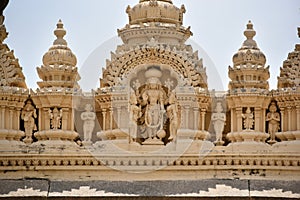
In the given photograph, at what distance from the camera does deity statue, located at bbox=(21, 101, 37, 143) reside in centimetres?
1441

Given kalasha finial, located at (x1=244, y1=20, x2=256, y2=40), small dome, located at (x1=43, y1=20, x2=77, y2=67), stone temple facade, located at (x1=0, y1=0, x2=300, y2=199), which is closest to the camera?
stone temple facade, located at (x1=0, y1=0, x2=300, y2=199)

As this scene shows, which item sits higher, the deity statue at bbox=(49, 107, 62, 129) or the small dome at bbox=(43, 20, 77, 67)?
the small dome at bbox=(43, 20, 77, 67)

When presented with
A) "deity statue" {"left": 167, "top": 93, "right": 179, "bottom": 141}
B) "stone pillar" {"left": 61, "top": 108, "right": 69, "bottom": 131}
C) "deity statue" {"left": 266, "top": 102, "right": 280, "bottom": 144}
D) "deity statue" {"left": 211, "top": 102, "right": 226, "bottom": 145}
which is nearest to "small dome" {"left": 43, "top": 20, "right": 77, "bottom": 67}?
"stone pillar" {"left": 61, "top": 108, "right": 69, "bottom": 131}

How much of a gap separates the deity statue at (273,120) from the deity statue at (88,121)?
350 centimetres

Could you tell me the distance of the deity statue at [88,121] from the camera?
1426cm

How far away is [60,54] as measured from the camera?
48.1ft

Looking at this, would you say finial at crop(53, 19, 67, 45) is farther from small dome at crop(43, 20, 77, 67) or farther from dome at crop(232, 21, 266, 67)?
dome at crop(232, 21, 266, 67)

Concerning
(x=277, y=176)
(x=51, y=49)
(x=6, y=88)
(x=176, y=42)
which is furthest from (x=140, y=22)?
(x=277, y=176)

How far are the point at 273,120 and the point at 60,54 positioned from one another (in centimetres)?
451

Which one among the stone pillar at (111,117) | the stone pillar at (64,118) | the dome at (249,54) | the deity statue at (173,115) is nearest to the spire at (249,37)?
the dome at (249,54)

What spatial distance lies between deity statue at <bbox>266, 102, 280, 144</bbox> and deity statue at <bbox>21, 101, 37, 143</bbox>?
15.4ft

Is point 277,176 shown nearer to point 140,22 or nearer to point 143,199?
point 143,199

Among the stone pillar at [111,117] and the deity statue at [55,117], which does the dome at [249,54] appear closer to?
the stone pillar at [111,117]

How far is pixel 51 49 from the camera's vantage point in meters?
14.8
